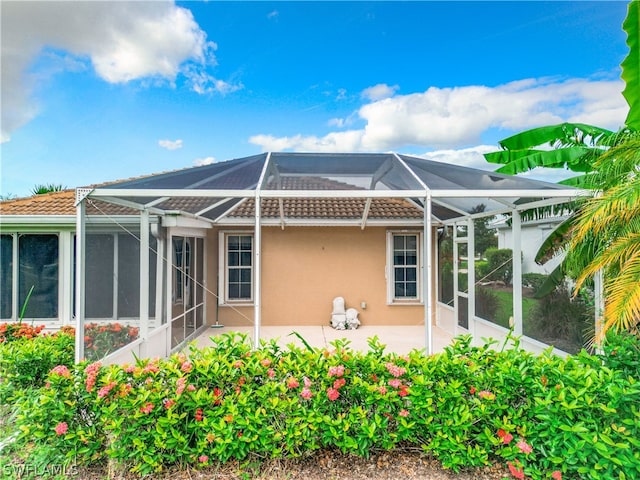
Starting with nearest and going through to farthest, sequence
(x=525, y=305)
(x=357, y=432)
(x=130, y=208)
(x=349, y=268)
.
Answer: (x=357, y=432) < (x=130, y=208) < (x=525, y=305) < (x=349, y=268)

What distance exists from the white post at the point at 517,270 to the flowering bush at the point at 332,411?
2803 millimetres

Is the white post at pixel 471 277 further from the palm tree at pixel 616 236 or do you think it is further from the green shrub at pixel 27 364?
the green shrub at pixel 27 364

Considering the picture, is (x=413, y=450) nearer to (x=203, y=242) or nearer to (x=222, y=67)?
(x=203, y=242)

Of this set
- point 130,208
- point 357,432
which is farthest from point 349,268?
point 357,432

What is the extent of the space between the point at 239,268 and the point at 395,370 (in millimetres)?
7218

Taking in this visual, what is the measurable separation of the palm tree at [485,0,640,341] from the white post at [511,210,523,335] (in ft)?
1.01

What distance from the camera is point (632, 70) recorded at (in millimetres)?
4418

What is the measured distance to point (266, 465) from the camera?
3400 mm

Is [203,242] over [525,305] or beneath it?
over

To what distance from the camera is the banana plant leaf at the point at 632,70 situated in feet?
14.2

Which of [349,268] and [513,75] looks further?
[513,75]

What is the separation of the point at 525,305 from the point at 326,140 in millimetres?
16421

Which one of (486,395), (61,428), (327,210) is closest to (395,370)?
(486,395)

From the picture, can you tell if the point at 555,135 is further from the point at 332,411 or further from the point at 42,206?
the point at 42,206
